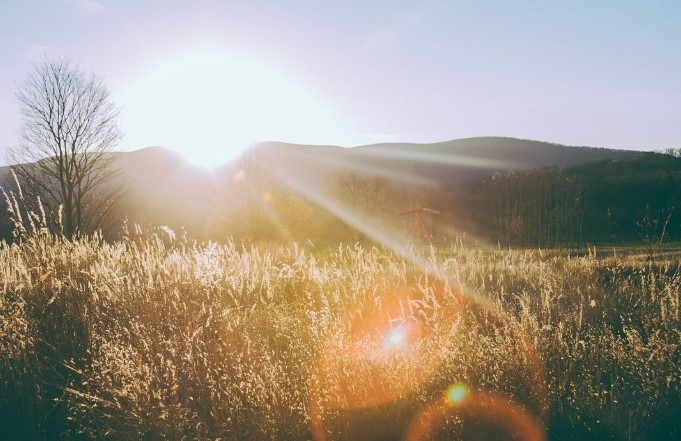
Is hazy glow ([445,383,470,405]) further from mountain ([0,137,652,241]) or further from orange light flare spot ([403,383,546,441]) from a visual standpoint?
mountain ([0,137,652,241])

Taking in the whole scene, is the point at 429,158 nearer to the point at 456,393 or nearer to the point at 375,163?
the point at 375,163

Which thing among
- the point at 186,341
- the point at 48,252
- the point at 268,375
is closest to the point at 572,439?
the point at 268,375

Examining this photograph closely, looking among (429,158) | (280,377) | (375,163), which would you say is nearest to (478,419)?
(280,377)

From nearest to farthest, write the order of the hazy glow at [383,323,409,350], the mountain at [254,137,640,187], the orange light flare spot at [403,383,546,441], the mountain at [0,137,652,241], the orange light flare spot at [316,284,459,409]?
the orange light flare spot at [403,383,546,441]
the orange light flare spot at [316,284,459,409]
the hazy glow at [383,323,409,350]
the mountain at [0,137,652,241]
the mountain at [254,137,640,187]

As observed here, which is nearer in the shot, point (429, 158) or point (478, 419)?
point (478, 419)

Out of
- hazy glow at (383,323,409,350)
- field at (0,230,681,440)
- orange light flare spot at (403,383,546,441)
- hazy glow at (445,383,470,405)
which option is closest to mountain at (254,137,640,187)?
hazy glow at (383,323,409,350)

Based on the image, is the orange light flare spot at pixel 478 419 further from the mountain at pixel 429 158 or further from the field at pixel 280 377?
the mountain at pixel 429 158

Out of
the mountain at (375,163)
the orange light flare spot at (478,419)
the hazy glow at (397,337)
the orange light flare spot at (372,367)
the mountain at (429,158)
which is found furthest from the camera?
the mountain at (429,158)

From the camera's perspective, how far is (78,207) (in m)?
18.4

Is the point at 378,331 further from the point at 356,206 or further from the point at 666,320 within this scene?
the point at 356,206

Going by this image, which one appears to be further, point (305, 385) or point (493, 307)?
point (493, 307)

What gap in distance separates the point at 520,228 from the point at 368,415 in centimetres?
2403

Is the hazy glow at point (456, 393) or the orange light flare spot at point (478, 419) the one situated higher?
the hazy glow at point (456, 393)

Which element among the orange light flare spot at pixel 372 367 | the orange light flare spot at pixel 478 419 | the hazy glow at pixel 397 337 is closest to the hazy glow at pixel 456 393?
the orange light flare spot at pixel 478 419
